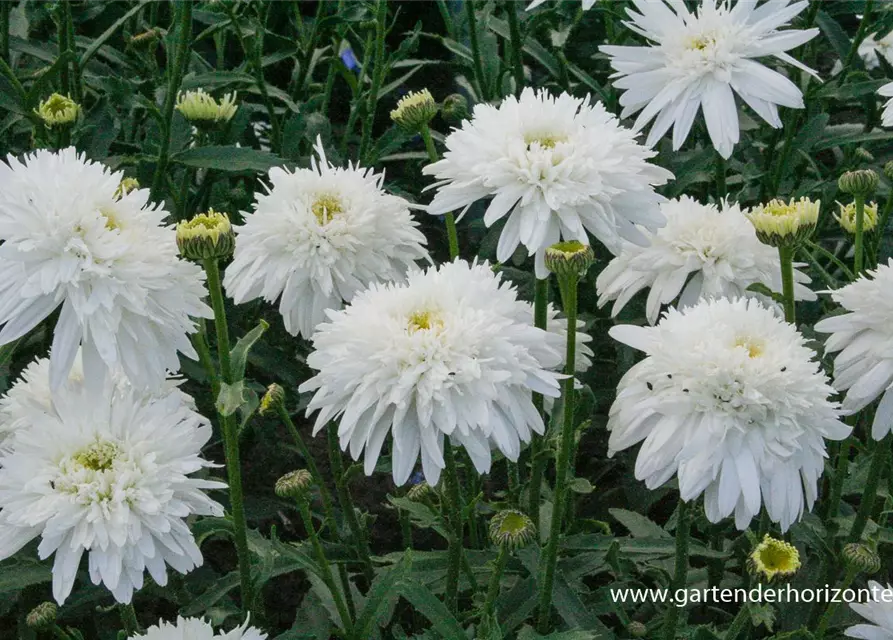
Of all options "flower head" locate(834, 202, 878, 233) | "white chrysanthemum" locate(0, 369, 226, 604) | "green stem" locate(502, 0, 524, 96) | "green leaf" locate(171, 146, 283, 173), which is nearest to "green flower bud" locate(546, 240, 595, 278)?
"white chrysanthemum" locate(0, 369, 226, 604)

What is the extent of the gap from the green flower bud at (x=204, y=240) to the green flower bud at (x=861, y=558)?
90cm

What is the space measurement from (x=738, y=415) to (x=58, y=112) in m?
1.23

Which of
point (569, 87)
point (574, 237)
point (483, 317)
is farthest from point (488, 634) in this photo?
point (569, 87)

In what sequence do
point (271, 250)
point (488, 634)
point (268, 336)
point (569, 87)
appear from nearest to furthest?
point (488, 634) < point (271, 250) < point (268, 336) < point (569, 87)

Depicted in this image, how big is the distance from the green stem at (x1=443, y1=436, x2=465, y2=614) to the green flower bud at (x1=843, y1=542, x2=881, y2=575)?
52 centimetres

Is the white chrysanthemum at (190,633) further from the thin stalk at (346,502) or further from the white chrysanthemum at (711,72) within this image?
the white chrysanthemum at (711,72)

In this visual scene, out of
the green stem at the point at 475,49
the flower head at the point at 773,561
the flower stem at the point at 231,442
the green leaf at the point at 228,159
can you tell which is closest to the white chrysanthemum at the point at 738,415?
the flower head at the point at 773,561

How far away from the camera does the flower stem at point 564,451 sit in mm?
1348

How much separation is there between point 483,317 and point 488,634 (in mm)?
426

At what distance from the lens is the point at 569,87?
2590 mm

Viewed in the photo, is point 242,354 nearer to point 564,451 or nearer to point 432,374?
point 432,374

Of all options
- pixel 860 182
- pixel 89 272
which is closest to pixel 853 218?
pixel 860 182

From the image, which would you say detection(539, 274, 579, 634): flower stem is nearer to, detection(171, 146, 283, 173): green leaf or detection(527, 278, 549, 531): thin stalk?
detection(527, 278, 549, 531): thin stalk

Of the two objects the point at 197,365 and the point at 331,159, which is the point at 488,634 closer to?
the point at 197,365
